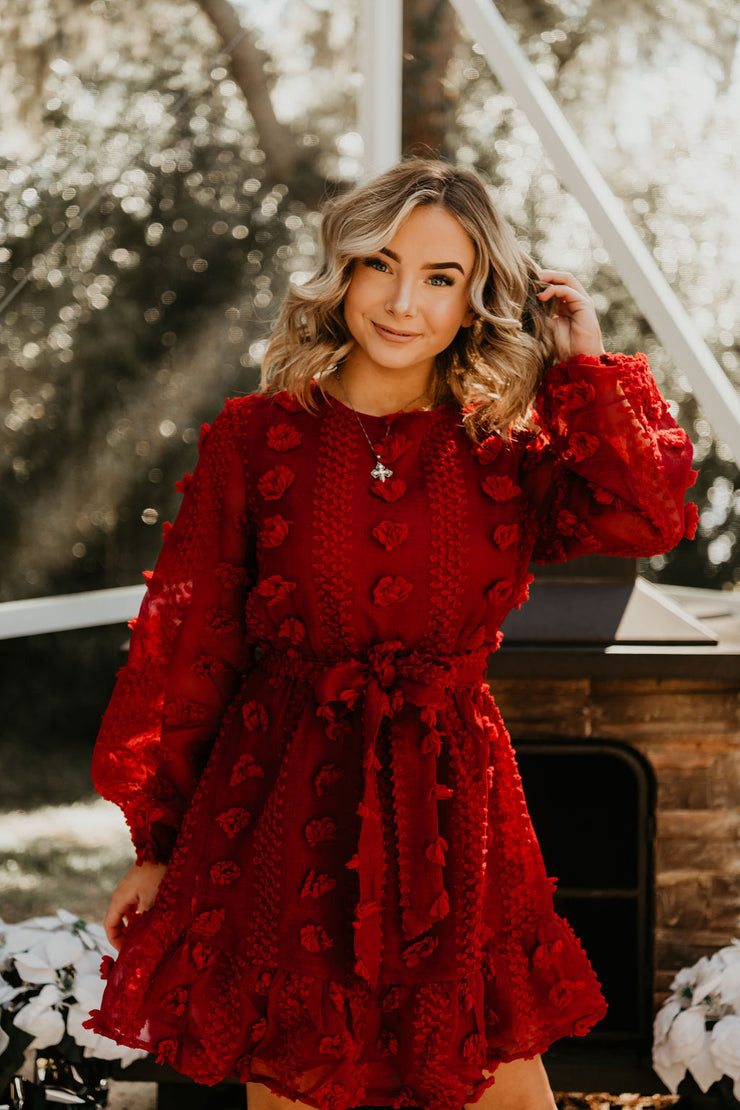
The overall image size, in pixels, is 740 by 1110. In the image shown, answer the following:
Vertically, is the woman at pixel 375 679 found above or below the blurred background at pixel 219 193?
below

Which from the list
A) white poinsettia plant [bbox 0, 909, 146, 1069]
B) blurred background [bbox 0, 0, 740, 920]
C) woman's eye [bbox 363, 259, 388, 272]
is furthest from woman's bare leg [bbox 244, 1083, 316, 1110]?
blurred background [bbox 0, 0, 740, 920]

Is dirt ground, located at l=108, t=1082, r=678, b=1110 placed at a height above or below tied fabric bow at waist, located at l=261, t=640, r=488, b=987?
below

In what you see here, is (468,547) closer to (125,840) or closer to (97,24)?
(97,24)

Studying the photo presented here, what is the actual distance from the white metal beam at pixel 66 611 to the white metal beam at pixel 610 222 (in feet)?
5.59

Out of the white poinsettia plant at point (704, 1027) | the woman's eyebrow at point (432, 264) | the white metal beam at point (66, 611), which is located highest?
the woman's eyebrow at point (432, 264)

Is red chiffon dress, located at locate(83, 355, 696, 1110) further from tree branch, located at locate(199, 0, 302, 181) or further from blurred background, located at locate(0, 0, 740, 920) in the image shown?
tree branch, located at locate(199, 0, 302, 181)

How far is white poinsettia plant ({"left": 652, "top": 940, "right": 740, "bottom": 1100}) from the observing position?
2.29m

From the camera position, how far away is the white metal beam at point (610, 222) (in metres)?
2.54

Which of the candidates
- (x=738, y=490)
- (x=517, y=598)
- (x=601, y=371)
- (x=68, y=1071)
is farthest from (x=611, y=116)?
(x=68, y=1071)

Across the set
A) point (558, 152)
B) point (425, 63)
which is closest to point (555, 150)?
point (558, 152)

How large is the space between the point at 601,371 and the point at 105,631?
319 cm

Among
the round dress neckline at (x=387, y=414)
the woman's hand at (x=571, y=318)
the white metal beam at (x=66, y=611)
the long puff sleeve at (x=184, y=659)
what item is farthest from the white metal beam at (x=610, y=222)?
the white metal beam at (x=66, y=611)

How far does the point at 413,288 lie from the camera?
170 centimetres

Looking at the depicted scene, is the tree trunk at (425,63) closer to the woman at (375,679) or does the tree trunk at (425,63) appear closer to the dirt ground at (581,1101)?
the woman at (375,679)
